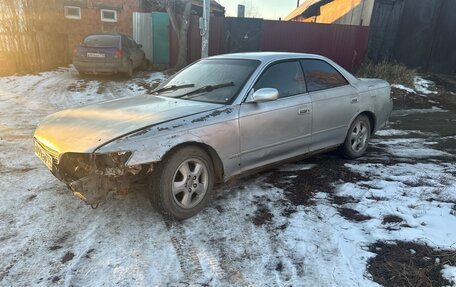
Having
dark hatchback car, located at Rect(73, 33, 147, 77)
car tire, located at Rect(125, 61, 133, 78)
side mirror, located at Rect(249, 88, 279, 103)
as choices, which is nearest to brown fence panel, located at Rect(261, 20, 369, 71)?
car tire, located at Rect(125, 61, 133, 78)

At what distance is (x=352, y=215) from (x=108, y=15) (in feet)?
61.6

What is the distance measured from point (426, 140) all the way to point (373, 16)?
9.52 m

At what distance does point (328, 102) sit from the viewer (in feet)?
15.2

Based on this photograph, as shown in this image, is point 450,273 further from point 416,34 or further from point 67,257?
point 416,34

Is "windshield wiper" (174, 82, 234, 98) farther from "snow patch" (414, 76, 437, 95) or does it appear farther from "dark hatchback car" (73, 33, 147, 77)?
"snow patch" (414, 76, 437, 95)

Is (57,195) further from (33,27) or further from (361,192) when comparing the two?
(33,27)

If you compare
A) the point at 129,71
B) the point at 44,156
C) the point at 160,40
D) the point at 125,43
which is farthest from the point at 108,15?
the point at 44,156

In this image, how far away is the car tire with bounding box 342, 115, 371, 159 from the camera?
5129 millimetres

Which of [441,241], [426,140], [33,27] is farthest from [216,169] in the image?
[33,27]

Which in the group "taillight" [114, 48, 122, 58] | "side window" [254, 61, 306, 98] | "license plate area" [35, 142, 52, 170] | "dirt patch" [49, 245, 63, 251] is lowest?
"dirt patch" [49, 245, 63, 251]

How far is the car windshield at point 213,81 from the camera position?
390 centimetres

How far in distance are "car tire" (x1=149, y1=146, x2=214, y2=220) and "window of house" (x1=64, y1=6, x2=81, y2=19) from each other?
18.1 m

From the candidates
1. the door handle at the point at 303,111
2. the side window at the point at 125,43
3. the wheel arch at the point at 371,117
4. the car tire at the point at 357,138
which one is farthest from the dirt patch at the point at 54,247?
the side window at the point at 125,43

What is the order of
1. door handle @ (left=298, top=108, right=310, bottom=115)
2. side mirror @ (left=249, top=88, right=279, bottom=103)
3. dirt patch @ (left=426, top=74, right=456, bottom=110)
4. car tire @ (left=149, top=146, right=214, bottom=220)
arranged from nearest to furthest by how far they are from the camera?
car tire @ (left=149, top=146, right=214, bottom=220), side mirror @ (left=249, top=88, right=279, bottom=103), door handle @ (left=298, top=108, right=310, bottom=115), dirt patch @ (left=426, top=74, right=456, bottom=110)
